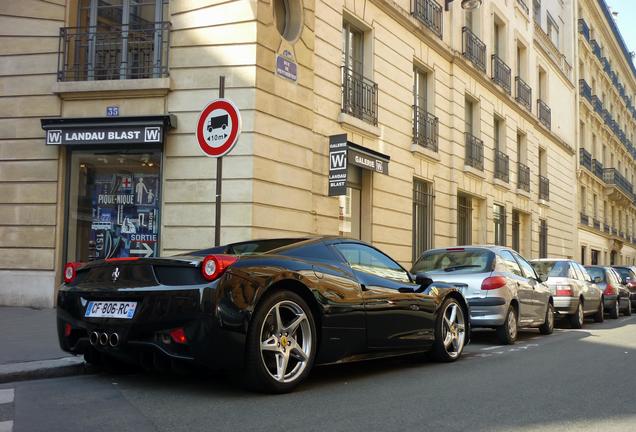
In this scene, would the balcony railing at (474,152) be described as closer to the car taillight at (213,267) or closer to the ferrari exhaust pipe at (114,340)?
the car taillight at (213,267)

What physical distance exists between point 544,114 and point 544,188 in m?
3.30

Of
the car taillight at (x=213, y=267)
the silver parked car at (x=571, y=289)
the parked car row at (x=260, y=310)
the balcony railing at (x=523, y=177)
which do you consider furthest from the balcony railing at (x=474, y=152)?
the car taillight at (x=213, y=267)

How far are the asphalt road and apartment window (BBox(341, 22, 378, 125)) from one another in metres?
8.34

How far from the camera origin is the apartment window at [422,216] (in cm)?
1747

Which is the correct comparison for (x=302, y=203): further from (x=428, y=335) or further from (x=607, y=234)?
(x=607, y=234)

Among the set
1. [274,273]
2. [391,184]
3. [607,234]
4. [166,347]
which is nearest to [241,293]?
[274,273]

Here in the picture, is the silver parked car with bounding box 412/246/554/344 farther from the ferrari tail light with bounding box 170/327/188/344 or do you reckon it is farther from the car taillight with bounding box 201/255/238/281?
the ferrari tail light with bounding box 170/327/188/344

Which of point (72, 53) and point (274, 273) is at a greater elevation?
point (72, 53)

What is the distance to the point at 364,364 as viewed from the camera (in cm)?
730

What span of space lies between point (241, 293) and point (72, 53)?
9181 mm

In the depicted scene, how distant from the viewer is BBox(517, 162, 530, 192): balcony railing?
2579 cm

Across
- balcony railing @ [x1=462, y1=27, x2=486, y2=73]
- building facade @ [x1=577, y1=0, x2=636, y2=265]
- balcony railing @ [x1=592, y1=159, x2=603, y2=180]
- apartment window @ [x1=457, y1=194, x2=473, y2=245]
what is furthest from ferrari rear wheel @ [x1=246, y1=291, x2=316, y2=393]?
balcony railing @ [x1=592, y1=159, x2=603, y2=180]

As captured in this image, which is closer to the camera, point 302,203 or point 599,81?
point 302,203

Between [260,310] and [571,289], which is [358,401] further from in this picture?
[571,289]
